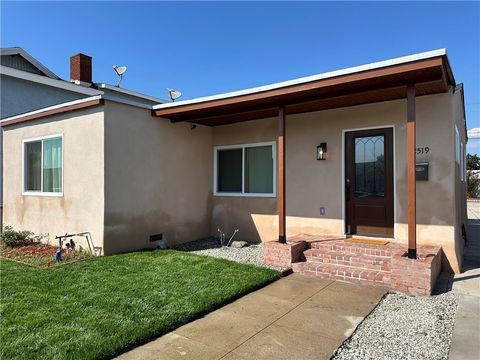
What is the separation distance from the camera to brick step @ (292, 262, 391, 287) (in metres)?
5.05

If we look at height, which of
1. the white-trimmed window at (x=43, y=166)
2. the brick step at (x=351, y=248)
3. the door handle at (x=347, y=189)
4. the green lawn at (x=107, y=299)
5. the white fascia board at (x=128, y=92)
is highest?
the white fascia board at (x=128, y=92)

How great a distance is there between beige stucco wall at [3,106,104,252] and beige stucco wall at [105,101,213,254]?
0.26 metres

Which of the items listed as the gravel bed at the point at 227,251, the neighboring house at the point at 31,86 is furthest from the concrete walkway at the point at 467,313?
the neighboring house at the point at 31,86

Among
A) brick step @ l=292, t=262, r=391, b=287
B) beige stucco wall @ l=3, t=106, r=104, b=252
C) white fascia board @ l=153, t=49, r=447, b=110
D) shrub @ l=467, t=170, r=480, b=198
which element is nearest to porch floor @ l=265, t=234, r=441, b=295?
brick step @ l=292, t=262, r=391, b=287

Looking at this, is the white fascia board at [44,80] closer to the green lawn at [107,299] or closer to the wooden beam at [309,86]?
the wooden beam at [309,86]

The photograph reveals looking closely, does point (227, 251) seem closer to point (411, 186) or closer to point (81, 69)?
point (411, 186)

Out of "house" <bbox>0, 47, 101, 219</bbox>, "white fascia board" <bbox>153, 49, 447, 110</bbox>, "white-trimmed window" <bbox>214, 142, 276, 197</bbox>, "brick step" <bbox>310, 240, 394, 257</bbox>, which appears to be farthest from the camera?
"house" <bbox>0, 47, 101, 219</bbox>

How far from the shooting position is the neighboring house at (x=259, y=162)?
226 inches

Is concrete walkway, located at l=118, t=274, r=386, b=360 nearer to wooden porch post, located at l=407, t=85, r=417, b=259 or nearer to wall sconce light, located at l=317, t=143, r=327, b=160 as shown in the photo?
wooden porch post, located at l=407, t=85, r=417, b=259

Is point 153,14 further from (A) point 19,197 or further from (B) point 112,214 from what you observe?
(A) point 19,197

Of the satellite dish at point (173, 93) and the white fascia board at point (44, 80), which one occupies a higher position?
the white fascia board at point (44, 80)

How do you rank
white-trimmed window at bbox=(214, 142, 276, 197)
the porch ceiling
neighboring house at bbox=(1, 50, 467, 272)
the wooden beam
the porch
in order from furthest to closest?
white-trimmed window at bbox=(214, 142, 276, 197), neighboring house at bbox=(1, 50, 467, 272), the porch, the porch ceiling, the wooden beam

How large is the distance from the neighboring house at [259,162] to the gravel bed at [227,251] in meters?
0.38

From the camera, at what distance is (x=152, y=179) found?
7602 millimetres
